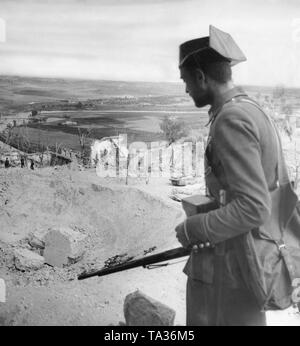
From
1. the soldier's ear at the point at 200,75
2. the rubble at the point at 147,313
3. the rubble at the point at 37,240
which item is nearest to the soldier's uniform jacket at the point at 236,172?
the soldier's ear at the point at 200,75

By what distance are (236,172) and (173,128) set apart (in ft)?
6.14

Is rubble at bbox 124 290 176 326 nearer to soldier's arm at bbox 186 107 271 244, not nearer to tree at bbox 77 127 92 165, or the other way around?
soldier's arm at bbox 186 107 271 244

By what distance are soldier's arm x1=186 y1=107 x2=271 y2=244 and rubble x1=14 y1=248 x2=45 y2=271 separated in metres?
2.27

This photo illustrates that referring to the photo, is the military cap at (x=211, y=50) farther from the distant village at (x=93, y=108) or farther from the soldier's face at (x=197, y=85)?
the distant village at (x=93, y=108)

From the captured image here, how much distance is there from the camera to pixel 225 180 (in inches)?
66.6

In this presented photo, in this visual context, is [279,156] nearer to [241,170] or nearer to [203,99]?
[241,170]

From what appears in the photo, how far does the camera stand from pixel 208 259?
5.86 ft

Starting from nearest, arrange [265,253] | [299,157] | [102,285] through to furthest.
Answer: [265,253], [102,285], [299,157]

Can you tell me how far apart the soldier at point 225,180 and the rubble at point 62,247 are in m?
1.89
